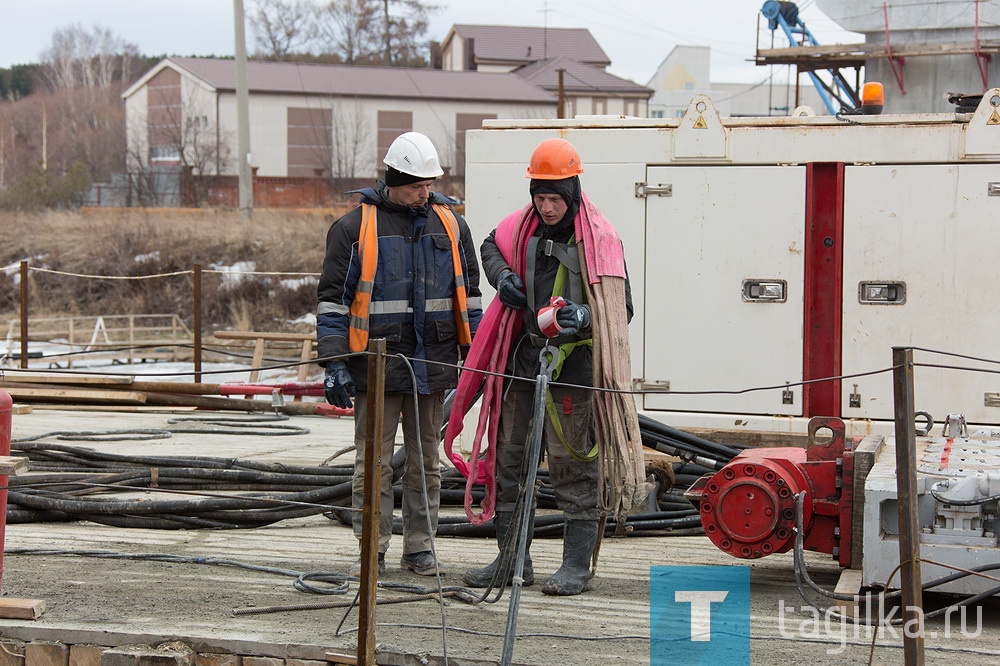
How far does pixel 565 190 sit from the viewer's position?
4.98 metres

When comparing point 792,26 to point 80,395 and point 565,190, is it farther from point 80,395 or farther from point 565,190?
point 565,190

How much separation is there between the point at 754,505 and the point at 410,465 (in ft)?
5.33

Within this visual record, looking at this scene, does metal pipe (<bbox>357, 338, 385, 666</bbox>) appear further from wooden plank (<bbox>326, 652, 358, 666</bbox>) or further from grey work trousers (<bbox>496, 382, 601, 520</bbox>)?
grey work trousers (<bbox>496, 382, 601, 520</bbox>)

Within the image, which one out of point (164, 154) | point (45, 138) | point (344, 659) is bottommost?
point (344, 659)

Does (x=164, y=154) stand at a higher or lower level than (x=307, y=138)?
lower

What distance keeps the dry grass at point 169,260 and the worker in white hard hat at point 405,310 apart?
70.7ft

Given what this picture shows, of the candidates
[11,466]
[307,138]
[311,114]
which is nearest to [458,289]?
[11,466]

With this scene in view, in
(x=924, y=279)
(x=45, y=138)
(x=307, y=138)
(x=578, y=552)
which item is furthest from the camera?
(x=45, y=138)

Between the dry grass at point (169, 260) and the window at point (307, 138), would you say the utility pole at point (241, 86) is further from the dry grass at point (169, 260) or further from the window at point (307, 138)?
the window at point (307, 138)

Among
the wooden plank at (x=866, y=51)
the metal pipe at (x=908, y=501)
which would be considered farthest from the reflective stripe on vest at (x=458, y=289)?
the wooden plank at (x=866, y=51)

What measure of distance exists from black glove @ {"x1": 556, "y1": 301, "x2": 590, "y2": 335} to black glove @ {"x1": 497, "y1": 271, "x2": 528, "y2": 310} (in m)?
0.26

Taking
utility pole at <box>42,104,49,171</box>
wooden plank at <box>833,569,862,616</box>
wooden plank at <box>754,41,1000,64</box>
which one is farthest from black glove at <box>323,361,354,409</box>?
utility pole at <box>42,104,49,171</box>

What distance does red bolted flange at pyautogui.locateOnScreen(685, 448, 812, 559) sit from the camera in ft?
16.3

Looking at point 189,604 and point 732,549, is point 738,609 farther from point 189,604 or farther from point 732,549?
point 189,604
